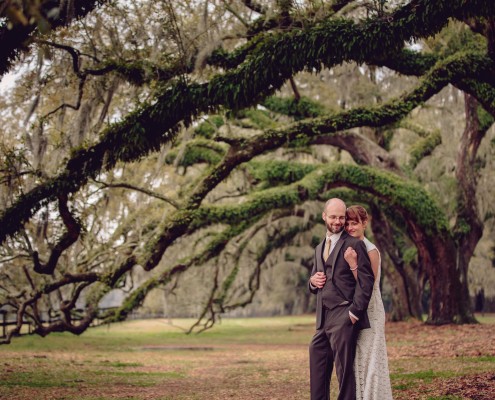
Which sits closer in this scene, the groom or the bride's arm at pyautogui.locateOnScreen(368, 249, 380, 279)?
the groom

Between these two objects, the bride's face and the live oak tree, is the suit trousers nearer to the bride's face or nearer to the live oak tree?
the bride's face

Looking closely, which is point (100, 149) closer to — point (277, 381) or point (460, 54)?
point (277, 381)

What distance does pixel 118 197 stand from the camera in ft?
58.9

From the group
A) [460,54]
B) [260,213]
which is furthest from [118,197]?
[460,54]

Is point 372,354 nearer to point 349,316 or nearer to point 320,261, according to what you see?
point 349,316

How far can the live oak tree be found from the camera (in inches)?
316

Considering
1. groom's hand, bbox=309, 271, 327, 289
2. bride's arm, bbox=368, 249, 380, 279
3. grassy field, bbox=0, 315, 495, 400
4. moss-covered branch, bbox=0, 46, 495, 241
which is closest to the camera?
bride's arm, bbox=368, 249, 380, 279

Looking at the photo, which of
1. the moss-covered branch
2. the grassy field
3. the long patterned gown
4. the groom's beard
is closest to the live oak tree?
the moss-covered branch

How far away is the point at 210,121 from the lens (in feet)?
44.4

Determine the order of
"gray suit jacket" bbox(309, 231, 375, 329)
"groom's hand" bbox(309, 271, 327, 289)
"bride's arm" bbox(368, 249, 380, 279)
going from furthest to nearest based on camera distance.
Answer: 1. "groom's hand" bbox(309, 271, 327, 289)
2. "bride's arm" bbox(368, 249, 380, 279)
3. "gray suit jacket" bbox(309, 231, 375, 329)

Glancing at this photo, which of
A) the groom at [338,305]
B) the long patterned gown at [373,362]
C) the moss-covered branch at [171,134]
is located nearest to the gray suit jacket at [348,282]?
the groom at [338,305]

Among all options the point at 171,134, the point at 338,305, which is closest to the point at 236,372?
the point at 171,134

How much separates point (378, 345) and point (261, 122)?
12355 millimetres

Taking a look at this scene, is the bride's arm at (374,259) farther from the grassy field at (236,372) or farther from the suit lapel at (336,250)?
the grassy field at (236,372)
